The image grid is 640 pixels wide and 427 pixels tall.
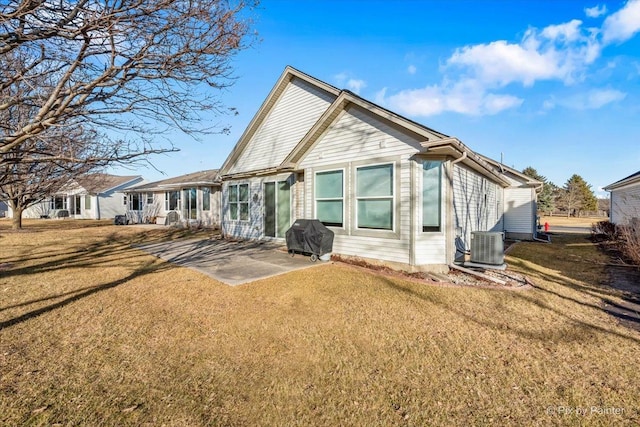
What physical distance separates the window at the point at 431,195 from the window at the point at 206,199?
49.0 feet

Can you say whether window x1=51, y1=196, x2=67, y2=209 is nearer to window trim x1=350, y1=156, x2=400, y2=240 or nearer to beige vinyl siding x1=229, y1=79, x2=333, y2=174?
beige vinyl siding x1=229, y1=79, x2=333, y2=174

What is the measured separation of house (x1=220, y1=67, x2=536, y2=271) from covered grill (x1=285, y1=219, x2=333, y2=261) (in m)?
0.39

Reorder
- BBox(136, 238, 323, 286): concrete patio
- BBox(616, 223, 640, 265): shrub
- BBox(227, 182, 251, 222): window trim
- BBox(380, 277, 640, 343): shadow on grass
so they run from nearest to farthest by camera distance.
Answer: BBox(380, 277, 640, 343): shadow on grass, BBox(136, 238, 323, 286): concrete patio, BBox(616, 223, 640, 265): shrub, BBox(227, 182, 251, 222): window trim

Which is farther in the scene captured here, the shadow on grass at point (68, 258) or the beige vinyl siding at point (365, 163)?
the shadow on grass at point (68, 258)

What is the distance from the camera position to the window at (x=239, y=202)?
13109 millimetres

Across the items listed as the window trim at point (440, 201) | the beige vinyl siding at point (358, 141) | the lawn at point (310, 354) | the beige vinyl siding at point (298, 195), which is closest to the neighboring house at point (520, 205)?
the window trim at point (440, 201)

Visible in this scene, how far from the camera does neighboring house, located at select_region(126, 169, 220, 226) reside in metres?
18.2

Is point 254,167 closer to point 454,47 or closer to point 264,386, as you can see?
point 454,47

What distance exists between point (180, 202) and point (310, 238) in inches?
628

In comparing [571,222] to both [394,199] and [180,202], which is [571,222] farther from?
[180,202]

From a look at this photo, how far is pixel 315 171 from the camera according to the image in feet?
30.8

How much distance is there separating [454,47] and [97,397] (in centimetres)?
1541

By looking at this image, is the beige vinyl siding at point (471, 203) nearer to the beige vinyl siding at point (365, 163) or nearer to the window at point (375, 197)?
the beige vinyl siding at point (365, 163)

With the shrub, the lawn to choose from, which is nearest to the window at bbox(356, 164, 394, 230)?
the lawn
